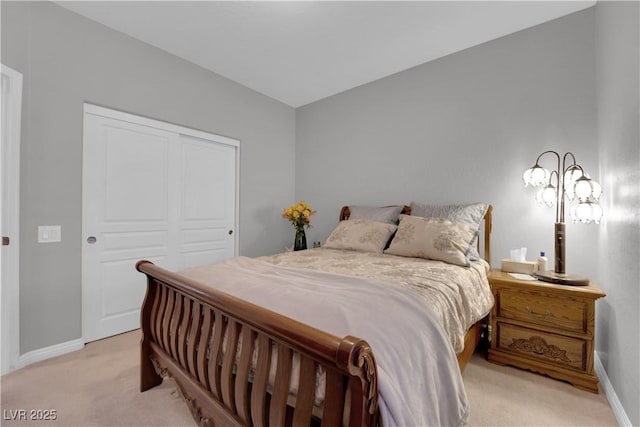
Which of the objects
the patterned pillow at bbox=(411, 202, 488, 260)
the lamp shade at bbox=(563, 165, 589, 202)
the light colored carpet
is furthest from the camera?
the patterned pillow at bbox=(411, 202, 488, 260)

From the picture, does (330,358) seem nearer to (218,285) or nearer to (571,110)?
(218,285)

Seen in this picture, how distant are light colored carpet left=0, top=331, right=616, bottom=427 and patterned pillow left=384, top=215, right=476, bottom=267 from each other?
82 cm

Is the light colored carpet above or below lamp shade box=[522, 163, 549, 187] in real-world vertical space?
below

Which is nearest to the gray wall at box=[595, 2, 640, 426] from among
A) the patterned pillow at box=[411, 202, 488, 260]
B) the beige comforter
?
the beige comforter

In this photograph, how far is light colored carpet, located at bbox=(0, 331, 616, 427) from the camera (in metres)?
1.50

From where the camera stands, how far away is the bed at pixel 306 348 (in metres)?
0.75

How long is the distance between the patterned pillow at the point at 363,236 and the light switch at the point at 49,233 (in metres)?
2.25

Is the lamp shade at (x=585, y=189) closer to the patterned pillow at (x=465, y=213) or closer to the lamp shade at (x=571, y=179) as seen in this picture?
the lamp shade at (x=571, y=179)

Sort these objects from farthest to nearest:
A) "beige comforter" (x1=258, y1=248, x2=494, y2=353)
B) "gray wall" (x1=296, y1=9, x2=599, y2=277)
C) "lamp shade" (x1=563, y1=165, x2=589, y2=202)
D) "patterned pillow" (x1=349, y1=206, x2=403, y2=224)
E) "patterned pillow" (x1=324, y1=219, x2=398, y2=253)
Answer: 1. "patterned pillow" (x1=349, y1=206, x2=403, y2=224)
2. "patterned pillow" (x1=324, y1=219, x2=398, y2=253)
3. "gray wall" (x1=296, y1=9, x2=599, y2=277)
4. "lamp shade" (x1=563, y1=165, x2=589, y2=202)
5. "beige comforter" (x1=258, y1=248, x2=494, y2=353)

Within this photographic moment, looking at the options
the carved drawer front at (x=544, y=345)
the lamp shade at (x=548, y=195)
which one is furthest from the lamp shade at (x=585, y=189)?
the carved drawer front at (x=544, y=345)

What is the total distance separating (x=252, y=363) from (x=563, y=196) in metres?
2.45

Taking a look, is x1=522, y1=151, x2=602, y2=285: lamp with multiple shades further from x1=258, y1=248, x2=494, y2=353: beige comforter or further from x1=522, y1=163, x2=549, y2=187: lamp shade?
x1=258, y1=248, x2=494, y2=353: beige comforter

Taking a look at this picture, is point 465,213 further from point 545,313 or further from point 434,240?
point 545,313

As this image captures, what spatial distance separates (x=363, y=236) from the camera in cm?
259
